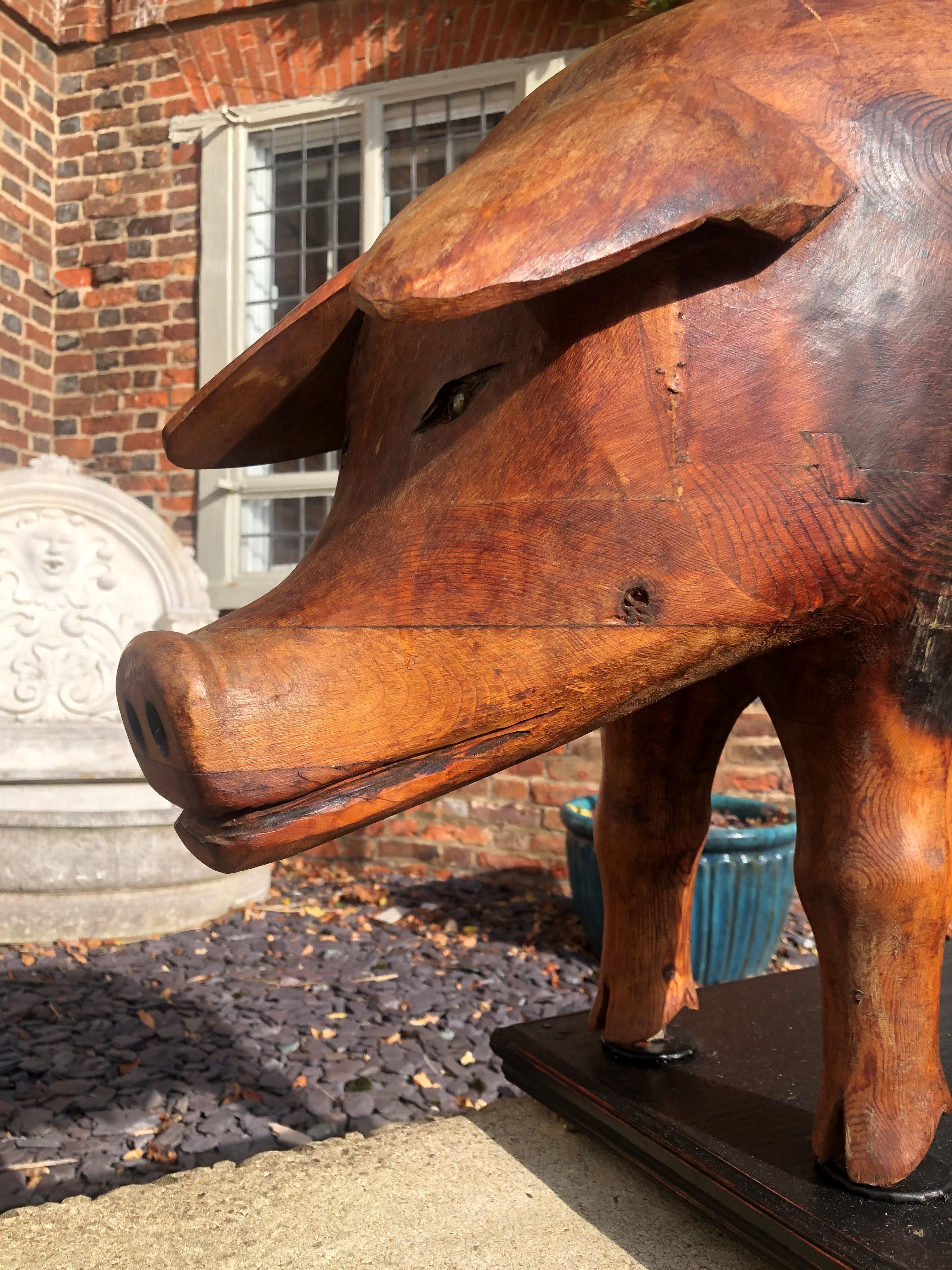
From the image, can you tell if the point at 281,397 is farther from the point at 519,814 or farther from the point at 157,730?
the point at 519,814

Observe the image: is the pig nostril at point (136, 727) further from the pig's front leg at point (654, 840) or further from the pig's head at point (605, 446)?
the pig's front leg at point (654, 840)

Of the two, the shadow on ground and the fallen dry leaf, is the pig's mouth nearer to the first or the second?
the shadow on ground

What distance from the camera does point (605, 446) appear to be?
2.26 ft

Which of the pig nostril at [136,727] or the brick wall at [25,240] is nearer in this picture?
the pig nostril at [136,727]

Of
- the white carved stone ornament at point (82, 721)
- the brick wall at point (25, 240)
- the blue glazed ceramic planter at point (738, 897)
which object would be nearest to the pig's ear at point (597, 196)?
the blue glazed ceramic planter at point (738, 897)

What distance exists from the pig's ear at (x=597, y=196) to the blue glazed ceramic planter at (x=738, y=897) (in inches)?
78.5

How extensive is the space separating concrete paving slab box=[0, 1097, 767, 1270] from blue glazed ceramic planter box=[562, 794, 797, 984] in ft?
4.37

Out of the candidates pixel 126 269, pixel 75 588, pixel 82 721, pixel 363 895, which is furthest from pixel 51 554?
pixel 126 269

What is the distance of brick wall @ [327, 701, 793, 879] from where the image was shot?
11.3 feet

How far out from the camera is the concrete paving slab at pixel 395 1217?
965 mm

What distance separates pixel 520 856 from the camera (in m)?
3.72

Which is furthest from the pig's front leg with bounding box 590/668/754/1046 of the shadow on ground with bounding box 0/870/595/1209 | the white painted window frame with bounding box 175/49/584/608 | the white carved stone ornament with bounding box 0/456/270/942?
the white painted window frame with bounding box 175/49/584/608

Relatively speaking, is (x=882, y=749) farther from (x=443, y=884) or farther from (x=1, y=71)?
(x=1, y=71)

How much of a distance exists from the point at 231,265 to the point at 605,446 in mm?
4062
